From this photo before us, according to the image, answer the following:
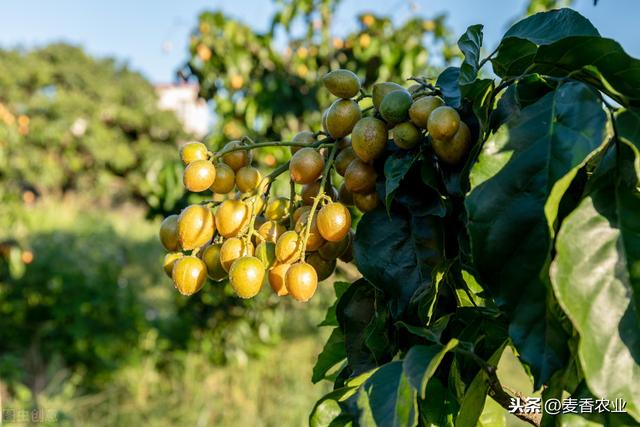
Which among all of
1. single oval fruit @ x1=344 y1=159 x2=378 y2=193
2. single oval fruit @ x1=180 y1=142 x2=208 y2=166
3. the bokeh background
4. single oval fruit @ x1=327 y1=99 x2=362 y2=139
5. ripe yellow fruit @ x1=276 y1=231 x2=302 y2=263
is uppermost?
the bokeh background

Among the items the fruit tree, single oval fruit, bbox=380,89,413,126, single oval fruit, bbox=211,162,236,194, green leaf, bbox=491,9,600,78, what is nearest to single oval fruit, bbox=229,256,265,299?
the fruit tree

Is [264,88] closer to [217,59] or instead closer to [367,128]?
[217,59]

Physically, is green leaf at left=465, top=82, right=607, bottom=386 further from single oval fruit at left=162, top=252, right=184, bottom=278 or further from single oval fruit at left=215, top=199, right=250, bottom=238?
single oval fruit at left=162, top=252, right=184, bottom=278

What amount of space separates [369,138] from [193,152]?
212mm

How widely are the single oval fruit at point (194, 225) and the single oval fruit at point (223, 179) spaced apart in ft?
0.11

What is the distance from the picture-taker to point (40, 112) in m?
17.2

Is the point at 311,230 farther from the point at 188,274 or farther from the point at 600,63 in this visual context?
the point at 600,63

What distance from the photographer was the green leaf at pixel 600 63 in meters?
0.52

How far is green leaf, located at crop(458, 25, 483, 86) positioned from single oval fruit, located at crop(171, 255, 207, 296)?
A: 36 centimetres

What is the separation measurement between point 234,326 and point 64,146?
1499cm

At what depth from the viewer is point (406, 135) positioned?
646mm

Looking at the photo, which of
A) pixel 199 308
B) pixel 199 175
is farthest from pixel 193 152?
pixel 199 308

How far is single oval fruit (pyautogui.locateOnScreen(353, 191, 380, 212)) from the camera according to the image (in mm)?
698

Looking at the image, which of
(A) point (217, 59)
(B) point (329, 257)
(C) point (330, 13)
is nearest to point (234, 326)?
(A) point (217, 59)
